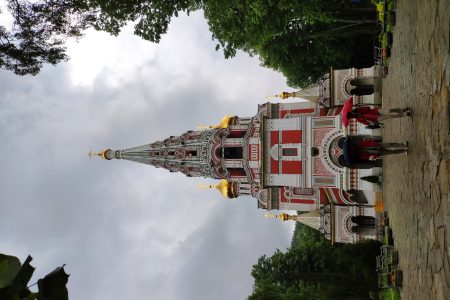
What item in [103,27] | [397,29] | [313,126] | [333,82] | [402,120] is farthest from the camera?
[333,82]

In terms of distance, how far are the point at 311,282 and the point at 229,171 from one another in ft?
21.3

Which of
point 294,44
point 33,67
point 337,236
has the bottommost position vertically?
point 337,236

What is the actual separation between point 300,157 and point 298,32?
10.00m

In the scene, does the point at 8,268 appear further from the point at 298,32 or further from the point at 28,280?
the point at 298,32

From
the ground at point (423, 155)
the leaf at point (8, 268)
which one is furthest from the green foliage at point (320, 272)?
the leaf at point (8, 268)

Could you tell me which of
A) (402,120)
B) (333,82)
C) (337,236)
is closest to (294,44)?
Answer: (333,82)

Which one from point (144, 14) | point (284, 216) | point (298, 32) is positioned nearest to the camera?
point (144, 14)

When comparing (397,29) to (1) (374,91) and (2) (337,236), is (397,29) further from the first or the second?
A: (2) (337,236)

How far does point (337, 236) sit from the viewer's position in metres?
20.8

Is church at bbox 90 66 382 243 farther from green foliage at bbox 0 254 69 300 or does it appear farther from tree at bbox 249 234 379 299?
green foliage at bbox 0 254 69 300

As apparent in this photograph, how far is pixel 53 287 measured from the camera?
422cm

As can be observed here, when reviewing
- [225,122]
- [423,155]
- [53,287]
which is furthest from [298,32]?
[53,287]

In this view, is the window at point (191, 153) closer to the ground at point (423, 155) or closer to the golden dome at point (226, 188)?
the golden dome at point (226, 188)

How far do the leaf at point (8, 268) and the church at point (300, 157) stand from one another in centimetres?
1554
